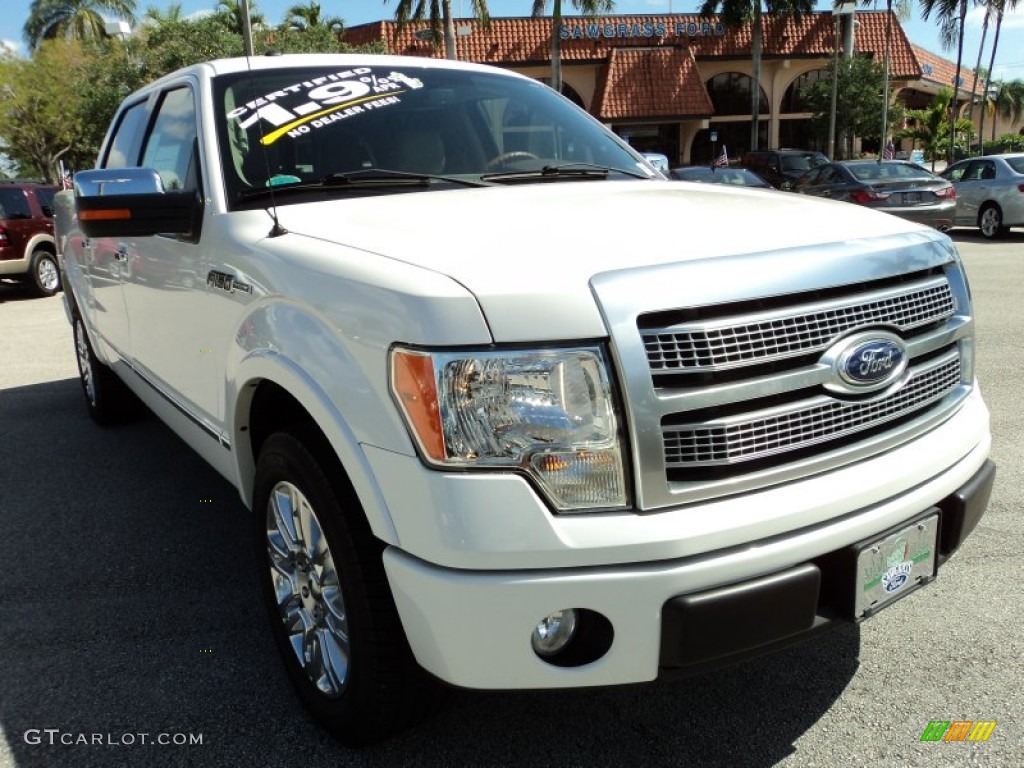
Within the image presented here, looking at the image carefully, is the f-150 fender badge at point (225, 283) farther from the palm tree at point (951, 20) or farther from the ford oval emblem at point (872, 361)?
the palm tree at point (951, 20)

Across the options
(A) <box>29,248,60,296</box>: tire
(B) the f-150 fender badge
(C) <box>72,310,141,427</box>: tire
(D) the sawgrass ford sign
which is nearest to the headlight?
(B) the f-150 fender badge

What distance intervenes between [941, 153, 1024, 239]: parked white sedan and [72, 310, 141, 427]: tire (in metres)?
15.1

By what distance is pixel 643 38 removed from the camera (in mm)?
33594

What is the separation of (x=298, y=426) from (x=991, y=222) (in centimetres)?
1674

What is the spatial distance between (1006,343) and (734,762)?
240 inches

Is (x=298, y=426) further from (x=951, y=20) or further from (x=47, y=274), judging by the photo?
(x=951, y=20)

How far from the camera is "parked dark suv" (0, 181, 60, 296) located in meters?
13.0

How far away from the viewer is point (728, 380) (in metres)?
1.85

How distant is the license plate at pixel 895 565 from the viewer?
2016mm

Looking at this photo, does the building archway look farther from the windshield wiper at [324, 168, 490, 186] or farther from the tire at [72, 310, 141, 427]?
the windshield wiper at [324, 168, 490, 186]

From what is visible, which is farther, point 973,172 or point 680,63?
point 680,63

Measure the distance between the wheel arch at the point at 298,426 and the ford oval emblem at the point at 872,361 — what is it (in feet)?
3.58

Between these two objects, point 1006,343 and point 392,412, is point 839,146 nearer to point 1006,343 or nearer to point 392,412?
point 1006,343

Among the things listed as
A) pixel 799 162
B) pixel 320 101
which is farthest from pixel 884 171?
pixel 320 101
